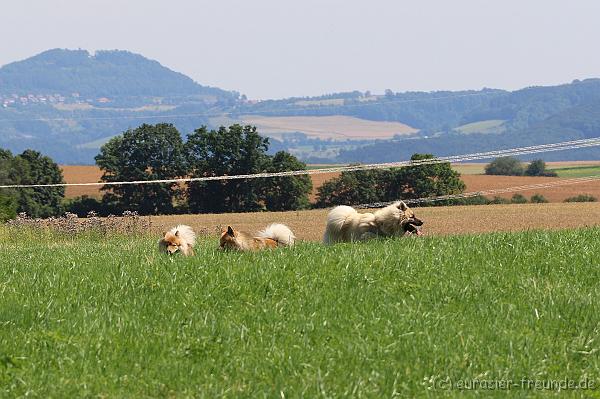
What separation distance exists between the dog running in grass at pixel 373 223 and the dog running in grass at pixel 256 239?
861 millimetres

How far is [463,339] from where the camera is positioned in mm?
8922

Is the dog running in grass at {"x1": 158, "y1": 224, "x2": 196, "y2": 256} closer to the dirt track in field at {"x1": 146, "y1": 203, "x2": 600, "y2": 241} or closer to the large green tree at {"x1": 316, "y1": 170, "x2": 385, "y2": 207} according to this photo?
the dirt track in field at {"x1": 146, "y1": 203, "x2": 600, "y2": 241}

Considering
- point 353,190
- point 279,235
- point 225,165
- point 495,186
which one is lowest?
point 495,186

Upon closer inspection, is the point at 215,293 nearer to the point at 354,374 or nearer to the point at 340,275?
the point at 340,275

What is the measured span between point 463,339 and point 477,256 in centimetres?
383

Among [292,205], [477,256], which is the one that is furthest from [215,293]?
[292,205]

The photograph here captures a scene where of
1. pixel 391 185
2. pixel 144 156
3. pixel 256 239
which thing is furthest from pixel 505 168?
pixel 256 239

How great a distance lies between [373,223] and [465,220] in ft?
87.7

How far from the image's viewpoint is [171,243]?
53.0 feet

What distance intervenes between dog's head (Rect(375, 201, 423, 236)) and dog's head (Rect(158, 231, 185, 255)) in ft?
12.2

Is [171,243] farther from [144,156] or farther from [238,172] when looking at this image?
[144,156]

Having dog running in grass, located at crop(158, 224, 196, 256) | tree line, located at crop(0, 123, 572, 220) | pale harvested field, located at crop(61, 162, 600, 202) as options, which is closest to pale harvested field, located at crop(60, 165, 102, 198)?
pale harvested field, located at crop(61, 162, 600, 202)

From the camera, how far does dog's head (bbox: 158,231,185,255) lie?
52.3 feet

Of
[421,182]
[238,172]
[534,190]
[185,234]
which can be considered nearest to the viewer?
[185,234]
